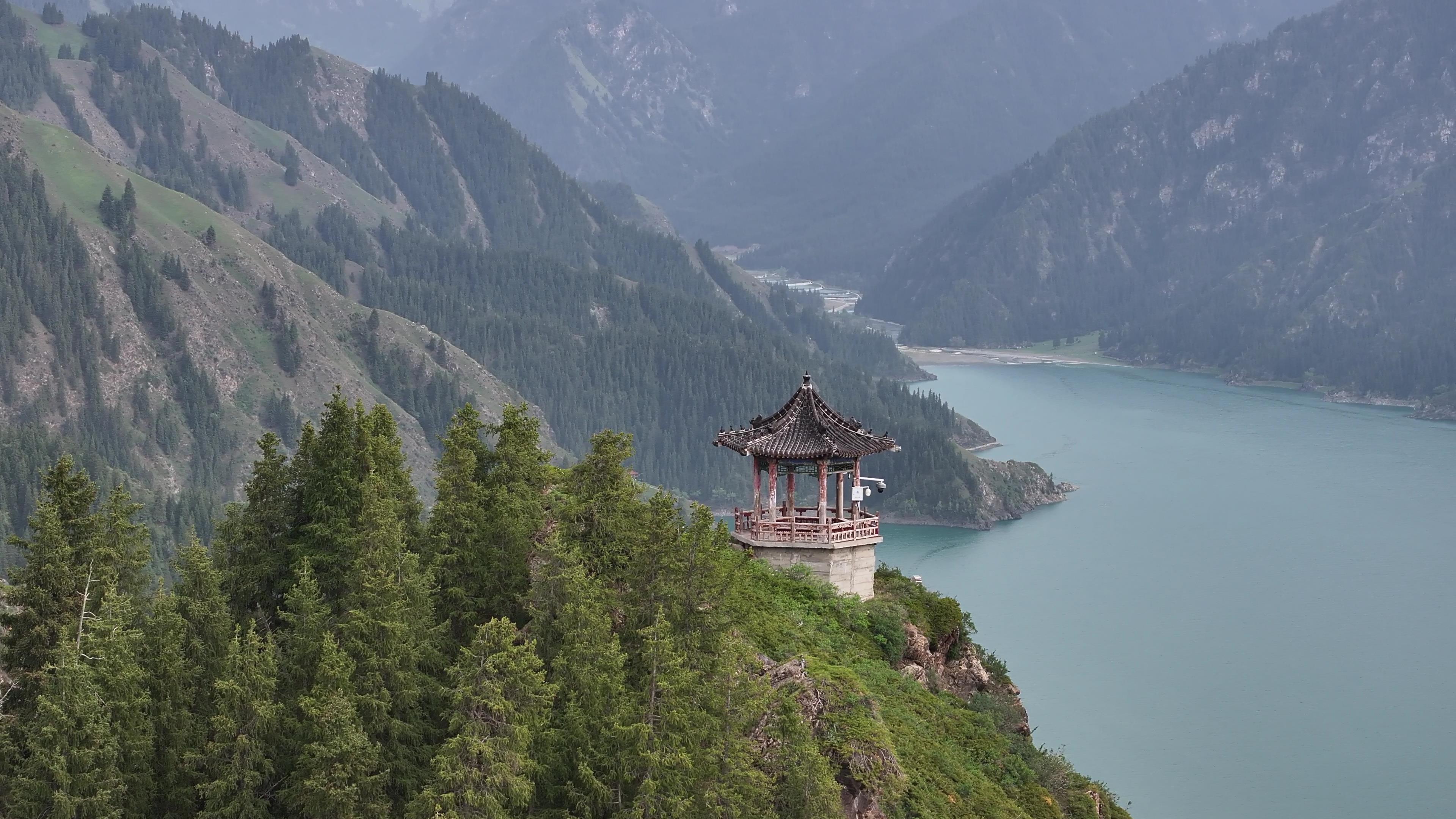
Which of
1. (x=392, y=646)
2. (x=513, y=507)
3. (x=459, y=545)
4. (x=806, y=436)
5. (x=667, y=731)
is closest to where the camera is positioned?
(x=667, y=731)

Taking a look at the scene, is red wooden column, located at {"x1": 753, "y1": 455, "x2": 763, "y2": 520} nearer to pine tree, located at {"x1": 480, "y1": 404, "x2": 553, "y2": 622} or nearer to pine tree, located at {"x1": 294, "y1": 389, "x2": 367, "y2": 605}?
pine tree, located at {"x1": 480, "y1": 404, "x2": 553, "y2": 622}

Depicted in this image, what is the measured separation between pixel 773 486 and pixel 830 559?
2.94 metres

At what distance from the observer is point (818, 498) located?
181 feet

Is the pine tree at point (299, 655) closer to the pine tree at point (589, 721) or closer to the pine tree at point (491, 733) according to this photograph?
the pine tree at point (491, 733)

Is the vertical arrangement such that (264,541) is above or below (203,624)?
above

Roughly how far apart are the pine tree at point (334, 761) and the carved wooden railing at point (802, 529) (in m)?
18.6

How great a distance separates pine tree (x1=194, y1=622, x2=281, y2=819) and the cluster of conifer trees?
65 millimetres

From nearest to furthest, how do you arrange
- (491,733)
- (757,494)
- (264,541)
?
1. (491,733)
2. (264,541)
3. (757,494)

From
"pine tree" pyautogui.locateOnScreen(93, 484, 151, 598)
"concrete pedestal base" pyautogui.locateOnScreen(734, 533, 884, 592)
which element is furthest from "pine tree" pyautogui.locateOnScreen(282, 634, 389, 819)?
"concrete pedestal base" pyautogui.locateOnScreen(734, 533, 884, 592)

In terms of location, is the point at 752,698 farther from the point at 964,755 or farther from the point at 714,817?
the point at 964,755

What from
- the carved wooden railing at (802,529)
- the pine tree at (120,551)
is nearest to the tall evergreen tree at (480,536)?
the pine tree at (120,551)

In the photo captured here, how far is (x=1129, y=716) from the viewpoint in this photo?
390 feet

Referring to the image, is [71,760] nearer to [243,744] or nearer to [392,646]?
[243,744]

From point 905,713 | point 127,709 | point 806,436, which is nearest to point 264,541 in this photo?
point 127,709
